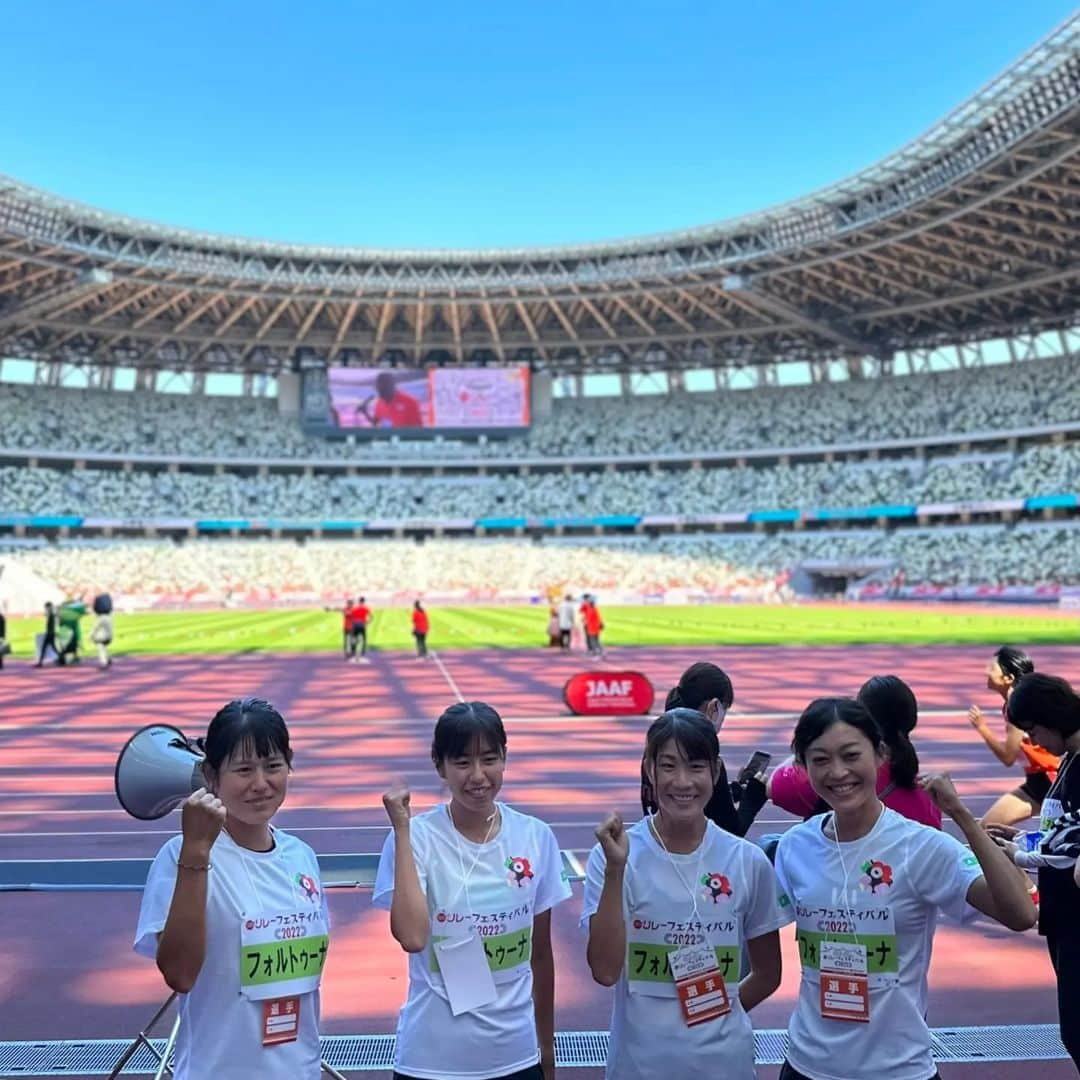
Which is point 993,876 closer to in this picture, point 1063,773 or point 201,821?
point 1063,773

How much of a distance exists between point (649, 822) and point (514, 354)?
84808 mm

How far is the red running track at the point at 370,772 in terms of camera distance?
582 cm

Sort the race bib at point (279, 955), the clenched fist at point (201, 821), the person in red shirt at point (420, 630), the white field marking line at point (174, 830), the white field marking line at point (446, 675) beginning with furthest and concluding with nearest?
the person in red shirt at point (420, 630) < the white field marking line at point (446, 675) < the white field marking line at point (174, 830) < the race bib at point (279, 955) < the clenched fist at point (201, 821)

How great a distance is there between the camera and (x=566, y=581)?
73.9 m

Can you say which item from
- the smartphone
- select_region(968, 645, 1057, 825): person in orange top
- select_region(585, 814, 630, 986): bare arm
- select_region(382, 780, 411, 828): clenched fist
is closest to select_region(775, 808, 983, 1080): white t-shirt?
select_region(585, 814, 630, 986): bare arm

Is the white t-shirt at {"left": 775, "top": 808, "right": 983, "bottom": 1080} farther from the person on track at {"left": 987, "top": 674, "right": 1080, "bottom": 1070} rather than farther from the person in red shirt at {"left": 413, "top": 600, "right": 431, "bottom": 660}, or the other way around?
the person in red shirt at {"left": 413, "top": 600, "right": 431, "bottom": 660}

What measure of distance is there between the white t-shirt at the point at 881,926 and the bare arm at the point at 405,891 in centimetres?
131

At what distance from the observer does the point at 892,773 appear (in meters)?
4.25

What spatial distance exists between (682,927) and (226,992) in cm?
155

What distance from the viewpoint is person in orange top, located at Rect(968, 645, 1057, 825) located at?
6730 mm

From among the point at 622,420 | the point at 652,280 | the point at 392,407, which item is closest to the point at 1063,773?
the point at 652,280

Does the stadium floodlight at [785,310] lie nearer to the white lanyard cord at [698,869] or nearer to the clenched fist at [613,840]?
the white lanyard cord at [698,869]

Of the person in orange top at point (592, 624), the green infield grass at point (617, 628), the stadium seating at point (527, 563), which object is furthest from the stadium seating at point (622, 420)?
the person in orange top at point (592, 624)

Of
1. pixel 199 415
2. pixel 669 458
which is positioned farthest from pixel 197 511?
pixel 669 458
